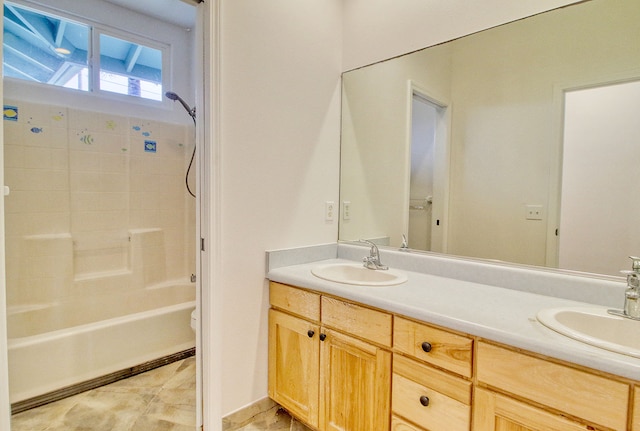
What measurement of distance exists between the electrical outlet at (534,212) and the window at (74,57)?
283cm

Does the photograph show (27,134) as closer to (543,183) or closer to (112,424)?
(112,424)

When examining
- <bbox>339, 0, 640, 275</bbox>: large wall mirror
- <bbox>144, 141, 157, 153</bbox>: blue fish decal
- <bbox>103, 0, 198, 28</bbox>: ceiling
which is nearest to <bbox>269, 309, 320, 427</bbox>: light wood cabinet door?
<bbox>339, 0, 640, 275</bbox>: large wall mirror

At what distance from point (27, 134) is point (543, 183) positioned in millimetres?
3000

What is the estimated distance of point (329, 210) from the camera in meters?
2.01

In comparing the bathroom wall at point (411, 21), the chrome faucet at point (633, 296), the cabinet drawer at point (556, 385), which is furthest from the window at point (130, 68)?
the chrome faucet at point (633, 296)

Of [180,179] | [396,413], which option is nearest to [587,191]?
Result: [396,413]

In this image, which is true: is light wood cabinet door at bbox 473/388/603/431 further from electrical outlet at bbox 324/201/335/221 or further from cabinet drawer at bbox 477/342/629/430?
electrical outlet at bbox 324/201/335/221

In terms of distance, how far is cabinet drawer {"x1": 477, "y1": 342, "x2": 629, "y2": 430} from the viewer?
78 cm

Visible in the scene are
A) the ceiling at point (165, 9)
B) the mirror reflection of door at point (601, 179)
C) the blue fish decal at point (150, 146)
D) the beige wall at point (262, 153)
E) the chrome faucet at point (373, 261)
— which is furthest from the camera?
the blue fish decal at point (150, 146)

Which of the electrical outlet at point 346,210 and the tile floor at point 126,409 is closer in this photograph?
the tile floor at point 126,409

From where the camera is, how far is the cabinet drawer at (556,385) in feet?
2.55

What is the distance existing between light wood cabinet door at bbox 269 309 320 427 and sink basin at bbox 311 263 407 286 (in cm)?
27

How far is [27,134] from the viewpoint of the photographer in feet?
7.06

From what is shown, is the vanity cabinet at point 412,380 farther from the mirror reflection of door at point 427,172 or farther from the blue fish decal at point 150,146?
the blue fish decal at point 150,146
